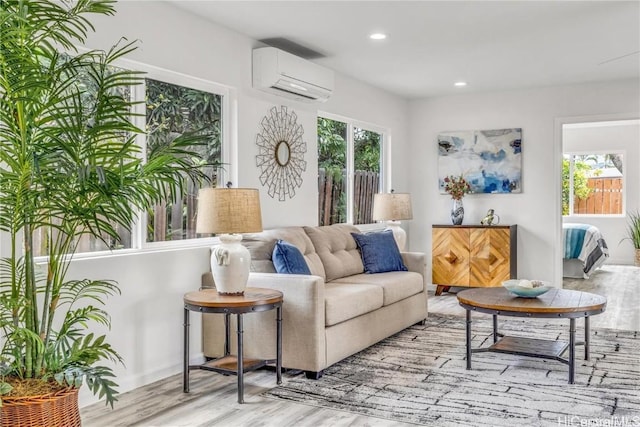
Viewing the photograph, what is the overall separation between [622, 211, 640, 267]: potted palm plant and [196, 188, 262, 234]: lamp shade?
26.8 ft

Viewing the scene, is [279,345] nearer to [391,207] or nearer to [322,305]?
[322,305]

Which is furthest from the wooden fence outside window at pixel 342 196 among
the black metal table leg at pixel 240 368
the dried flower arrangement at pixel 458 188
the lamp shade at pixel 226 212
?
the black metal table leg at pixel 240 368

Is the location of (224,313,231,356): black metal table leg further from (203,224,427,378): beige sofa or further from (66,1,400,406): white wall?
(66,1,400,406): white wall

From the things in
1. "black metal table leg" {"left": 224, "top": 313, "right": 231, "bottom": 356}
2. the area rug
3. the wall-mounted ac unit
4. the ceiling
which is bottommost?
the area rug

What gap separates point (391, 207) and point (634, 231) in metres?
5.97

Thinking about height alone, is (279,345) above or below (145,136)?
below

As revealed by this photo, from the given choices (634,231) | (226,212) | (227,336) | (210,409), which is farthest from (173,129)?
A: (634,231)

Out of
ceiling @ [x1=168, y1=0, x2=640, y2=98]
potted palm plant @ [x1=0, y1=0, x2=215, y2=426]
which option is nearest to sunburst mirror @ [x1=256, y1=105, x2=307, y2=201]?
ceiling @ [x1=168, y1=0, x2=640, y2=98]

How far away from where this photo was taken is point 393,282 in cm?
484

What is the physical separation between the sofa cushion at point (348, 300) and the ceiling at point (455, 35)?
195 cm

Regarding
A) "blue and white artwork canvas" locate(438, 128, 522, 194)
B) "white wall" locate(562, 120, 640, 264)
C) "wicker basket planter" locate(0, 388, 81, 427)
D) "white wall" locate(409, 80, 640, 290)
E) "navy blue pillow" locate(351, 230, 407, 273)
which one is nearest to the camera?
"wicker basket planter" locate(0, 388, 81, 427)

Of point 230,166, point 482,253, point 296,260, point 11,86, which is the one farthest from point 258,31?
point 482,253

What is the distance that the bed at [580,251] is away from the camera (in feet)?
28.0

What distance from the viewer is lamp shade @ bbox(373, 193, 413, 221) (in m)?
5.96
